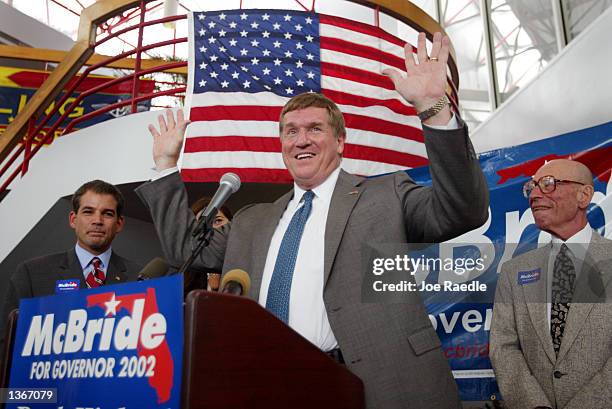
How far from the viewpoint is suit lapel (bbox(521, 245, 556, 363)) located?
1.84 metres

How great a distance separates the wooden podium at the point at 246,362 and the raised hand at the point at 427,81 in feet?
1.88

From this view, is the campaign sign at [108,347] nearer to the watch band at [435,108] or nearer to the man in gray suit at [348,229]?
the man in gray suit at [348,229]

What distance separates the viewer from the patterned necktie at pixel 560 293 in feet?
6.05

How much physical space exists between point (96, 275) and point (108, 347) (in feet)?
4.31

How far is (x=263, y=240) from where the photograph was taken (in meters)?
1.50

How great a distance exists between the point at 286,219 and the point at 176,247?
11.9 inches

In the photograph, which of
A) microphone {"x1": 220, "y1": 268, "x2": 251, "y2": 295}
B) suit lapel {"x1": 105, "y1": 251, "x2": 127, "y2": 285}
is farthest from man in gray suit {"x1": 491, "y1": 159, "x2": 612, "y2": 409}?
suit lapel {"x1": 105, "y1": 251, "x2": 127, "y2": 285}

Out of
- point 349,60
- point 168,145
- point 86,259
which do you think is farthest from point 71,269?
point 349,60

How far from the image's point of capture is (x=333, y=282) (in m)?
1.32

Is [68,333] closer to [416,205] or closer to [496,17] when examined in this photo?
[416,205]

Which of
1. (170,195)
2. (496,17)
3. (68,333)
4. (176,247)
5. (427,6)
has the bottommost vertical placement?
(68,333)

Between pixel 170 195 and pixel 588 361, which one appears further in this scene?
pixel 588 361

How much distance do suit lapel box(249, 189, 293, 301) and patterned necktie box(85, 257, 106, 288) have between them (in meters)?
0.92

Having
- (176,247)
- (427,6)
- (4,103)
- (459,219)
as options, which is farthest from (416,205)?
(427,6)
